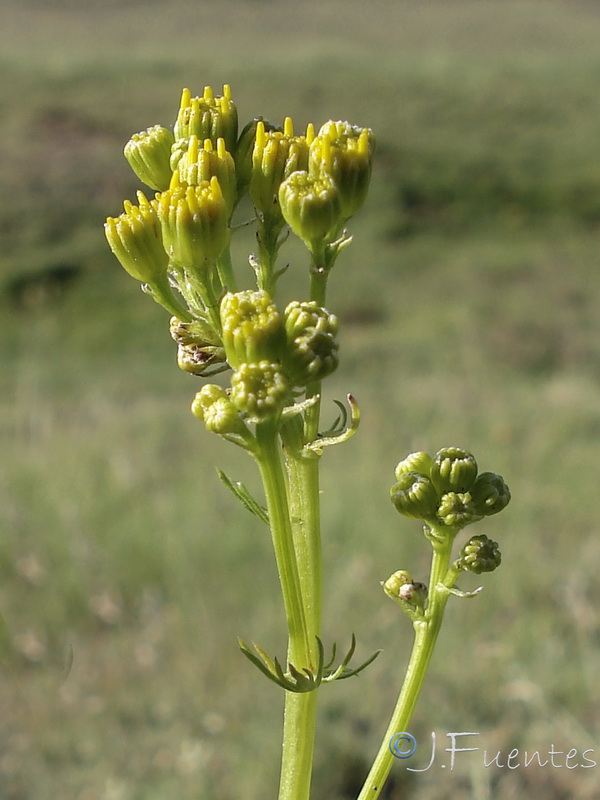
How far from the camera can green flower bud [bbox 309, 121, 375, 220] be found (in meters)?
2.29

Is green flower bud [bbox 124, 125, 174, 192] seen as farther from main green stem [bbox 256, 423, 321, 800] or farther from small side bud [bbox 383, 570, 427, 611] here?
small side bud [bbox 383, 570, 427, 611]

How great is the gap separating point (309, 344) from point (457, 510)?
647 millimetres

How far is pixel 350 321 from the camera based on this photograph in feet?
97.3

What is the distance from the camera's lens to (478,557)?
229 centimetres

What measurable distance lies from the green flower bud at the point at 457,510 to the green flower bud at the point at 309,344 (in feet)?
1.75

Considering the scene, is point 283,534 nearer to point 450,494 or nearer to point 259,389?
point 259,389

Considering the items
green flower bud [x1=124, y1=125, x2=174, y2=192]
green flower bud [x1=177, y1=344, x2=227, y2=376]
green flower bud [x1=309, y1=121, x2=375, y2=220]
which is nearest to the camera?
green flower bud [x1=177, y1=344, x2=227, y2=376]

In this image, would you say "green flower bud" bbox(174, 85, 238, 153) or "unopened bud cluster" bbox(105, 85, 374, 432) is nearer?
"unopened bud cluster" bbox(105, 85, 374, 432)

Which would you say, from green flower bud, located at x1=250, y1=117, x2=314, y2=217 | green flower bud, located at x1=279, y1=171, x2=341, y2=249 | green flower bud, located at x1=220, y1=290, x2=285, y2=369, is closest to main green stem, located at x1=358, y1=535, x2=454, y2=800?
green flower bud, located at x1=220, y1=290, x2=285, y2=369

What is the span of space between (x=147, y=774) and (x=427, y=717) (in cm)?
204

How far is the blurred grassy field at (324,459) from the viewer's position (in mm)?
6273

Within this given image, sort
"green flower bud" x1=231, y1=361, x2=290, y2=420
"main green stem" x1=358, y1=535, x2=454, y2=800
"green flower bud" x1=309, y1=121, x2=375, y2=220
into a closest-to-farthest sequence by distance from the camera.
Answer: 1. "green flower bud" x1=231, y1=361, x2=290, y2=420
2. "main green stem" x1=358, y1=535, x2=454, y2=800
3. "green flower bud" x1=309, y1=121, x2=375, y2=220

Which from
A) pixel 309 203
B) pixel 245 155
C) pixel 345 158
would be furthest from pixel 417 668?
pixel 245 155

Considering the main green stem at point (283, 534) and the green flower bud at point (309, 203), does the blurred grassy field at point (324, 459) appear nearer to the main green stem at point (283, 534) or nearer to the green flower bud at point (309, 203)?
the main green stem at point (283, 534)
